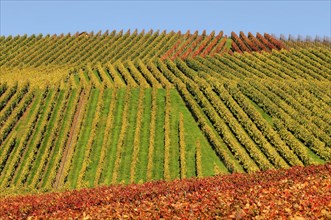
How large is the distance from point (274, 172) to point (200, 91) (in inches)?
1197

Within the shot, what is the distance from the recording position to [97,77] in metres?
62.8

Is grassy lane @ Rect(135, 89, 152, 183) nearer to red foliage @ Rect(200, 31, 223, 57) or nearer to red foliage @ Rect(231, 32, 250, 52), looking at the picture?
red foliage @ Rect(200, 31, 223, 57)

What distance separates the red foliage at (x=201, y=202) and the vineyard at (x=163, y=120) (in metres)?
5.46

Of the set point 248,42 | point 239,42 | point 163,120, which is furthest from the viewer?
point 239,42

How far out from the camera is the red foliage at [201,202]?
12500mm

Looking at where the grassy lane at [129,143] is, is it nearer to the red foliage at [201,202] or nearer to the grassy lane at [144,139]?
the grassy lane at [144,139]

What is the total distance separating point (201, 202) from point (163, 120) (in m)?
32.1

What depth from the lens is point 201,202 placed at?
1466cm

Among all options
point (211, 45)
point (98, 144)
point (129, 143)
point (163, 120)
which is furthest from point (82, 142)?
point (211, 45)

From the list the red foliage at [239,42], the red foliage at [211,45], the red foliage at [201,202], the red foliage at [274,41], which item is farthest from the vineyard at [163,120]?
the red foliage at [239,42]

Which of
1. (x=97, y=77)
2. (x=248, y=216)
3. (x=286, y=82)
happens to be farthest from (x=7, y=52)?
(x=248, y=216)

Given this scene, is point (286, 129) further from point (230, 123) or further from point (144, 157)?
point (144, 157)

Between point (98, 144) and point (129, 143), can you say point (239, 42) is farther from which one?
point (98, 144)

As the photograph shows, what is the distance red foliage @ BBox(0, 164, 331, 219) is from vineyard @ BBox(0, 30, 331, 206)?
5.46 metres
